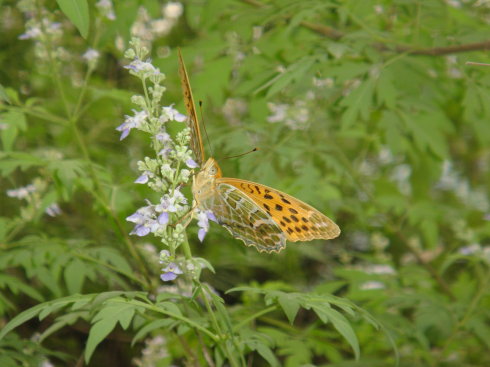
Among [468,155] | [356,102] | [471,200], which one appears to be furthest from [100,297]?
[468,155]

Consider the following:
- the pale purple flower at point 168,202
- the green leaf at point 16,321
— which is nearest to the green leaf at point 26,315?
the green leaf at point 16,321

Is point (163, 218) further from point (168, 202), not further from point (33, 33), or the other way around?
point (33, 33)

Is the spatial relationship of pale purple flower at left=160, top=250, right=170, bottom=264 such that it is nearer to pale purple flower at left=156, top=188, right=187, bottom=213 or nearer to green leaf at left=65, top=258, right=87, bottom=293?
pale purple flower at left=156, top=188, right=187, bottom=213

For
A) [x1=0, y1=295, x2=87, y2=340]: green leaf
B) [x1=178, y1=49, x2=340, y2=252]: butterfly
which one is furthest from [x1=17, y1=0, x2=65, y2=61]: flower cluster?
[x1=0, y1=295, x2=87, y2=340]: green leaf

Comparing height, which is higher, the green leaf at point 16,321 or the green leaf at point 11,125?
the green leaf at point 11,125

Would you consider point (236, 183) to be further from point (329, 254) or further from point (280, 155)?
point (329, 254)

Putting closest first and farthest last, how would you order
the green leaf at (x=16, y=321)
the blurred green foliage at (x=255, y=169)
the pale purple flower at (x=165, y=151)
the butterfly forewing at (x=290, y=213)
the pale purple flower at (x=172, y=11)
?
the green leaf at (x=16, y=321) < the pale purple flower at (x=165, y=151) < the butterfly forewing at (x=290, y=213) < the blurred green foliage at (x=255, y=169) < the pale purple flower at (x=172, y=11)

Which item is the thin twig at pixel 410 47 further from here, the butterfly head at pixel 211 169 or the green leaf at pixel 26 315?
the green leaf at pixel 26 315
